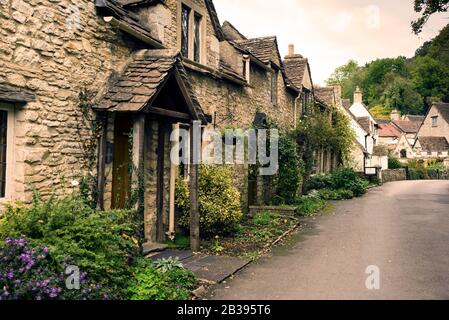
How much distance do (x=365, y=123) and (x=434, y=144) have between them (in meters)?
27.2

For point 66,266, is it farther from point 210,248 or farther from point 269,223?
point 269,223

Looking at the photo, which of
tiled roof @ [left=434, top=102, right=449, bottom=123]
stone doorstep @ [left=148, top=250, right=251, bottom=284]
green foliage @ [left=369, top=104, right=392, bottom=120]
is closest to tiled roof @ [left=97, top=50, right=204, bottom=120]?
stone doorstep @ [left=148, top=250, right=251, bottom=284]

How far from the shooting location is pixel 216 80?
40.5 ft

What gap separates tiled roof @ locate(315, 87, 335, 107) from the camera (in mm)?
29519

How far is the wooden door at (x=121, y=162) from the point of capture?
27.1 ft

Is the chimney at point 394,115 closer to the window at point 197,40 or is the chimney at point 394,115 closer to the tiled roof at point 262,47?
the tiled roof at point 262,47

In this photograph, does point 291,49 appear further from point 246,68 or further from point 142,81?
point 142,81

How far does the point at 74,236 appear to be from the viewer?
5.41 metres

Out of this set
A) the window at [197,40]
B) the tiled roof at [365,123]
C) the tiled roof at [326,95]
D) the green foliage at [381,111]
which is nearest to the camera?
the window at [197,40]

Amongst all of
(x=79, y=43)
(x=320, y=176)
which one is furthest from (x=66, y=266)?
(x=320, y=176)

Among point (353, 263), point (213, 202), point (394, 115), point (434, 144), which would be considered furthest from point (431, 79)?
point (353, 263)

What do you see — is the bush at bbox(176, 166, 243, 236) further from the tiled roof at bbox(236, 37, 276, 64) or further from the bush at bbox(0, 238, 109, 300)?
the tiled roof at bbox(236, 37, 276, 64)

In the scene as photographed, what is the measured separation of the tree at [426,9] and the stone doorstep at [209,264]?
13.2 m

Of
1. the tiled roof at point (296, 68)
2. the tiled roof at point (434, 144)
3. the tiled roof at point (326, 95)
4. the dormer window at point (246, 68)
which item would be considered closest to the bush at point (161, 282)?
the dormer window at point (246, 68)
